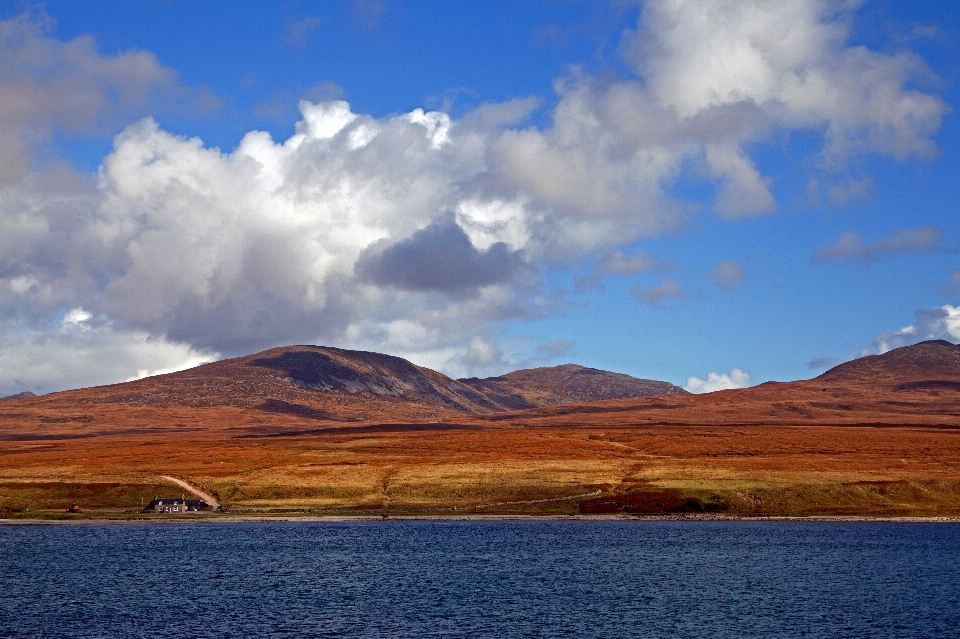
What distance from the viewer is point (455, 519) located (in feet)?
419

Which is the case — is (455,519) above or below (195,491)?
below

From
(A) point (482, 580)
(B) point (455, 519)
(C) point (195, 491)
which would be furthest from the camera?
(C) point (195, 491)

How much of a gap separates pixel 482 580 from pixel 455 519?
142ft

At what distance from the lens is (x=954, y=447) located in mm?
187000

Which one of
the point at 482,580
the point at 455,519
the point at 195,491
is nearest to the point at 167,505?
the point at 195,491

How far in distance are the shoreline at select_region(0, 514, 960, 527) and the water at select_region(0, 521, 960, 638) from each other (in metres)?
1.49

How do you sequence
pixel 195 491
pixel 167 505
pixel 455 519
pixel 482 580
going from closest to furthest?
pixel 482 580 → pixel 455 519 → pixel 167 505 → pixel 195 491

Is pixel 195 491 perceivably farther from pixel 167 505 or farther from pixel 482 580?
pixel 482 580

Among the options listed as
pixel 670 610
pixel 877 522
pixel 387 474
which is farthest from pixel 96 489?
pixel 877 522

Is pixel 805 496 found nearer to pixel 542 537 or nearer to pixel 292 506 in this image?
pixel 542 537

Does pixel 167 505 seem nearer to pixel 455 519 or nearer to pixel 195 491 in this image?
pixel 195 491

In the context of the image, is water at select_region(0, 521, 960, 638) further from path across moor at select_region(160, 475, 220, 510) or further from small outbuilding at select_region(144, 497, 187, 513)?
path across moor at select_region(160, 475, 220, 510)

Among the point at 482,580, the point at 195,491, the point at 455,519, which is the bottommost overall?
the point at 482,580

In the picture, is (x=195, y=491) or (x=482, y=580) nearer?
(x=482, y=580)
